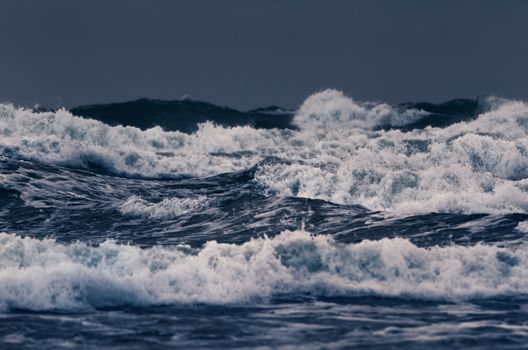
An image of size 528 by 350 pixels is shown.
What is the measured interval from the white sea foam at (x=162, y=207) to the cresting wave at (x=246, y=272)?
369 inches

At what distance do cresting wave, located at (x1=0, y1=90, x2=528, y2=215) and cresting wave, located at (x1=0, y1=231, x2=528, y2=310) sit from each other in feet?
30.2

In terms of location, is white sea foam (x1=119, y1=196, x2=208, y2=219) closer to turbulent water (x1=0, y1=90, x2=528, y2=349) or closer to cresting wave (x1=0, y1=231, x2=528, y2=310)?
turbulent water (x1=0, y1=90, x2=528, y2=349)

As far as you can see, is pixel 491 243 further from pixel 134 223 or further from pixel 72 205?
pixel 72 205

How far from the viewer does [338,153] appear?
5172 cm

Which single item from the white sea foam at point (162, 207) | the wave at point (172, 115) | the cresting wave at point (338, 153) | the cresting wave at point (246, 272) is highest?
the wave at point (172, 115)

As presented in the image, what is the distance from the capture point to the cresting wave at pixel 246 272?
16438mm

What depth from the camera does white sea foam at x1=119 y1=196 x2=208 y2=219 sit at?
92.8 feet

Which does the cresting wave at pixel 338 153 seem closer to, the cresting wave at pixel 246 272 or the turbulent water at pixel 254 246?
the turbulent water at pixel 254 246

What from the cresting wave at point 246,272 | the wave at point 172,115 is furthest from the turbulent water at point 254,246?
the wave at point 172,115

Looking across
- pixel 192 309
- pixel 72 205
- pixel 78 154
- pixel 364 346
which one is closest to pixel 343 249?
pixel 192 309

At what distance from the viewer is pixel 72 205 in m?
30.3

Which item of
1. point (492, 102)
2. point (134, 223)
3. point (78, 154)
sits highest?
point (492, 102)

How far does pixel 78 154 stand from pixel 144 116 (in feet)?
70.5

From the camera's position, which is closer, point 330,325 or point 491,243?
point 330,325
